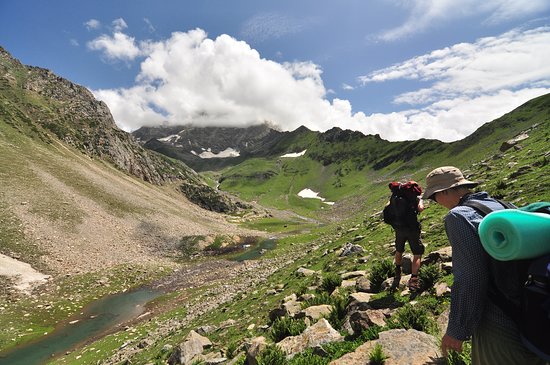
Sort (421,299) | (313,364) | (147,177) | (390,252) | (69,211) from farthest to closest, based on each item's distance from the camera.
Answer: (147,177), (69,211), (390,252), (421,299), (313,364)

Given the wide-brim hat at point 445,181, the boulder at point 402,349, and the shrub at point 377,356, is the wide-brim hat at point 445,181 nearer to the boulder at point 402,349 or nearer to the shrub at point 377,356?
the boulder at point 402,349

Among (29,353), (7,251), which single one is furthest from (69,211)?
A: (29,353)

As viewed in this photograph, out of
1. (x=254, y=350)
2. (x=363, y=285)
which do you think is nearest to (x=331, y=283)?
(x=363, y=285)

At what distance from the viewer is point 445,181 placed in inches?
238

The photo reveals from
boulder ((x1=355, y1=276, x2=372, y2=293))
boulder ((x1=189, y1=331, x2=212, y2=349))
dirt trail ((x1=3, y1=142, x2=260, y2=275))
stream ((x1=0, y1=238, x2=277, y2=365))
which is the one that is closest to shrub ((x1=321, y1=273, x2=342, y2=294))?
boulder ((x1=355, y1=276, x2=372, y2=293))

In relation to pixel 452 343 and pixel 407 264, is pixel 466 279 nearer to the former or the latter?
pixel 452 343

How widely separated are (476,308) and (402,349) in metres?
3.73

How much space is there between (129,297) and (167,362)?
104 feet

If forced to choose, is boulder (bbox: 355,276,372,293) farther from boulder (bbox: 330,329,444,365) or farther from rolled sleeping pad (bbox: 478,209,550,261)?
rolled sleeping pad (bbox: 478,209,550,261)

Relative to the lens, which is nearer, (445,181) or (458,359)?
(445,181)

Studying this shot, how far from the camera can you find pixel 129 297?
4425 centimetres

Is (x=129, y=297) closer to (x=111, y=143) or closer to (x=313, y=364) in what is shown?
(x=313, y=364)

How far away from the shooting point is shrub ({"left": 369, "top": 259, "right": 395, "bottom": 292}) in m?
13.3

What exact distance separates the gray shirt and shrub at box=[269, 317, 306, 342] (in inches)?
297
